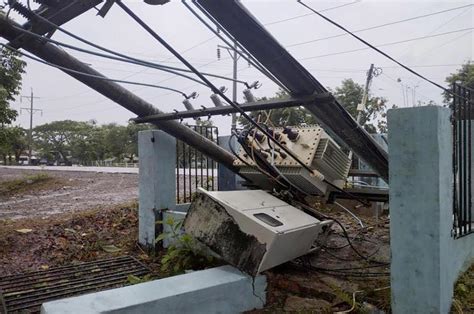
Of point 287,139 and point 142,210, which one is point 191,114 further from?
point 142,210

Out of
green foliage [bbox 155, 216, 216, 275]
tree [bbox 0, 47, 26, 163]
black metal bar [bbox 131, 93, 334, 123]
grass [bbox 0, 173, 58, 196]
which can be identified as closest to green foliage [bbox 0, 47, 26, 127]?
tree [bbox 0, 47, 26, 163]

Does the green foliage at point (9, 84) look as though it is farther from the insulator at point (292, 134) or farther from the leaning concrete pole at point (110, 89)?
the insulator at point (292, 134)

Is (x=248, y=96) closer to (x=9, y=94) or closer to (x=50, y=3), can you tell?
(x=50, y=3)

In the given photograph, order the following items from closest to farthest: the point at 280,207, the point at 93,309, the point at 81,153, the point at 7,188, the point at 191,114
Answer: the point at 93,309 < the point at 280,207 < the point at 191,114 < the point at 7,188 < the point at 81,153

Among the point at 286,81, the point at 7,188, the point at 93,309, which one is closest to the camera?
the point at 93,309

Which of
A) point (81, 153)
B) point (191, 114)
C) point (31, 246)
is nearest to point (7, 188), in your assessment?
point (31, 246)

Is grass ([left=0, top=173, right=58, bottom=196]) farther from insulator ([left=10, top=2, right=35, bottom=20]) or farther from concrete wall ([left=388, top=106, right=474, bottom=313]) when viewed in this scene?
concrete wall ([left=388, top=106, right=474, bottom=313])

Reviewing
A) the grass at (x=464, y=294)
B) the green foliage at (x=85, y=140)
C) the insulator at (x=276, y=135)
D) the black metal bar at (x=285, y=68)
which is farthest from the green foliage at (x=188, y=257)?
the green foliage at (x=85, y=140)

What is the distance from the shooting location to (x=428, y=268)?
8.19 ft

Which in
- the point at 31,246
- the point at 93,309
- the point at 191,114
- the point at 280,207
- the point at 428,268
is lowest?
the point at 31,246

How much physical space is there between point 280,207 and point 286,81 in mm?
1401

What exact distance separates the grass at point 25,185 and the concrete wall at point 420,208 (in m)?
16.7

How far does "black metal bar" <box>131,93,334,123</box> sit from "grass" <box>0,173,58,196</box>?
554 inches

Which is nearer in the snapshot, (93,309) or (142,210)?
(93,309)
